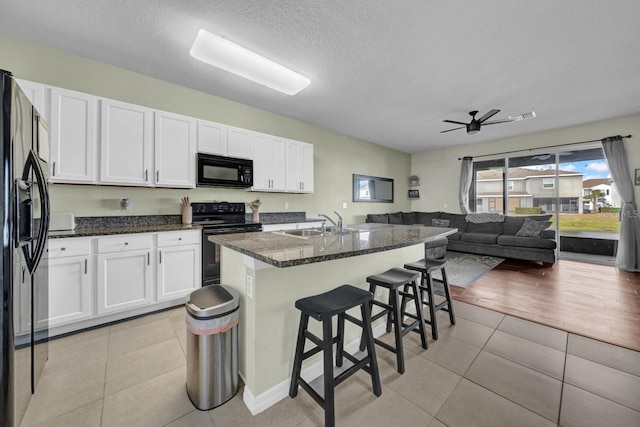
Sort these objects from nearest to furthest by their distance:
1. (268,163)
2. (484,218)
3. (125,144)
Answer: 1. (125,144)
2. (268,163)
3. (484,218)

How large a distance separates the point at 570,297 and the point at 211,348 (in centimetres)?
402

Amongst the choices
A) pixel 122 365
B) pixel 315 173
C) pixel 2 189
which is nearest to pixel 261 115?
pixel 315 173

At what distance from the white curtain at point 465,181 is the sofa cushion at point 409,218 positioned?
3.82 ft

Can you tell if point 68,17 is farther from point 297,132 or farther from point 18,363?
point 297,132

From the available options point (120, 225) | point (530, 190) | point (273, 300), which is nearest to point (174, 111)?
point (120, 225)

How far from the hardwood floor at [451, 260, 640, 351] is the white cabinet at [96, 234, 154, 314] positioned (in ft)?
11.5

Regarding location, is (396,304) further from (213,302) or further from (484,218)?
(484,218)

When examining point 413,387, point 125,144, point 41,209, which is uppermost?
point 125,144

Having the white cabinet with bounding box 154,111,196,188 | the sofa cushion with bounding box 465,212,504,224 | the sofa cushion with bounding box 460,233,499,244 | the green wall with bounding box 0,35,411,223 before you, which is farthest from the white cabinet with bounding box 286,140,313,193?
the sofa cushion with bounding box 465,212,504,224

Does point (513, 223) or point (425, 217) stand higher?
point (425, 217)

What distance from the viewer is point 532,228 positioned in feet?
15.3

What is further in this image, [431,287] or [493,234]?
[493,234]

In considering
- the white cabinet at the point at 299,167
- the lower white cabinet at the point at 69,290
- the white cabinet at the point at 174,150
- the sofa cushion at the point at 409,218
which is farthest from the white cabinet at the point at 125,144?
the sofa cushion at the point at 409,218

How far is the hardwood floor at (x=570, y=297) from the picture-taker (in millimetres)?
2242
